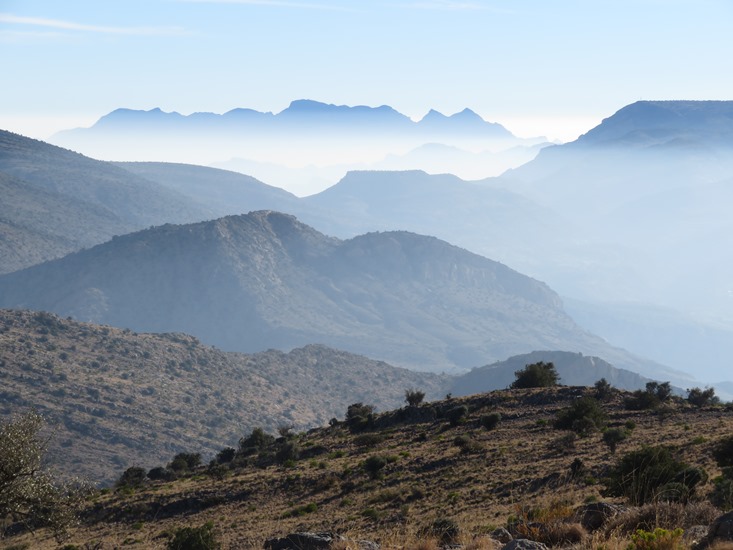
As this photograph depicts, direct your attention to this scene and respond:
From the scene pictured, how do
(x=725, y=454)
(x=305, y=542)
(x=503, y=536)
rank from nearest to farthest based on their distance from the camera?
(x=503, y=536)
(x=305, y=542)
(x=725, y=454)

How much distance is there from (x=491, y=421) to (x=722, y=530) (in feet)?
108

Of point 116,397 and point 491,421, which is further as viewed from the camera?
point 116,397

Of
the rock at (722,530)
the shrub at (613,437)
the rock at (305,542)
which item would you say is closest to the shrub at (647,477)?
the rock at (722,530)

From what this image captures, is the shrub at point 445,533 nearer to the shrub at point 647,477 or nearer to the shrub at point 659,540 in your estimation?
the shrub at point 647,477

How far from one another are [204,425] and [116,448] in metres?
26.3

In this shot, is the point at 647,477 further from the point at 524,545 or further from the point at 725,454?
the point at 725,454

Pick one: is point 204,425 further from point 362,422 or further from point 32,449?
point 32,449

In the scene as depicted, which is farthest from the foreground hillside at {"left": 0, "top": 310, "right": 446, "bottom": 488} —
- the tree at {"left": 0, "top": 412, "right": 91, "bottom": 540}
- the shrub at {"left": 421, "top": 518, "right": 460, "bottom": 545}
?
the shrub at {"left": 421, "top": 518, "right": 460, "bottom": 545}

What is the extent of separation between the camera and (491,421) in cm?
4850

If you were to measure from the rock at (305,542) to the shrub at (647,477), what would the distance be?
21.7 ft

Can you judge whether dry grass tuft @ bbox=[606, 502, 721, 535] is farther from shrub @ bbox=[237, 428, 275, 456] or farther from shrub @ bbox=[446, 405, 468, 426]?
shrub @ bbox=[237, 428, 275, 456]

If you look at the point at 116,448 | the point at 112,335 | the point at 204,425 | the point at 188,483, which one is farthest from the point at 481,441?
the point at 112,335

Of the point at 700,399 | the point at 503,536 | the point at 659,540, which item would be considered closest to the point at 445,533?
the point at 503,536

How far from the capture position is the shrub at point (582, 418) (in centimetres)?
4325
